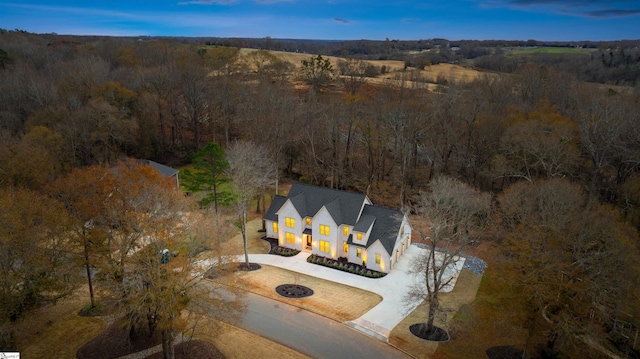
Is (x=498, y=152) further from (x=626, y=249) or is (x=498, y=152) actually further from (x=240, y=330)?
(x=240, y=330)

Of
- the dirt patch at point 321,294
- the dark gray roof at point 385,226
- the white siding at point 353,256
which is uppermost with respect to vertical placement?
the dark gray roof at point 385,226

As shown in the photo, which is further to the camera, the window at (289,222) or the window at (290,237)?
the window at (290,237)

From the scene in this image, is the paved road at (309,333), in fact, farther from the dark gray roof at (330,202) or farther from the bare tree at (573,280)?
the dark gray roof at (330,202)

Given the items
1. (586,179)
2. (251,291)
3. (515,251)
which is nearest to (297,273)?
(251,291)

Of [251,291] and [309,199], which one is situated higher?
[309,199]

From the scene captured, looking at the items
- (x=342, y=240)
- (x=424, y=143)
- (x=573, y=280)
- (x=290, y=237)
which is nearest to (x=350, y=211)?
(x=342, y=240)

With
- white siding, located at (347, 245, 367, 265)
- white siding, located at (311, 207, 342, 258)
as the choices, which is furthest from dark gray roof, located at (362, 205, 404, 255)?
white siding, located at (311, 207, 342, 258)

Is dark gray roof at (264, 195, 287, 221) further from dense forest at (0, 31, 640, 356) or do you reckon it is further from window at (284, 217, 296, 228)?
dense forest at (0, 31, 640, 356)

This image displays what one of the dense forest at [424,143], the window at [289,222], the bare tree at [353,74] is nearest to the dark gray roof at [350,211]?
the window at [289,222]
